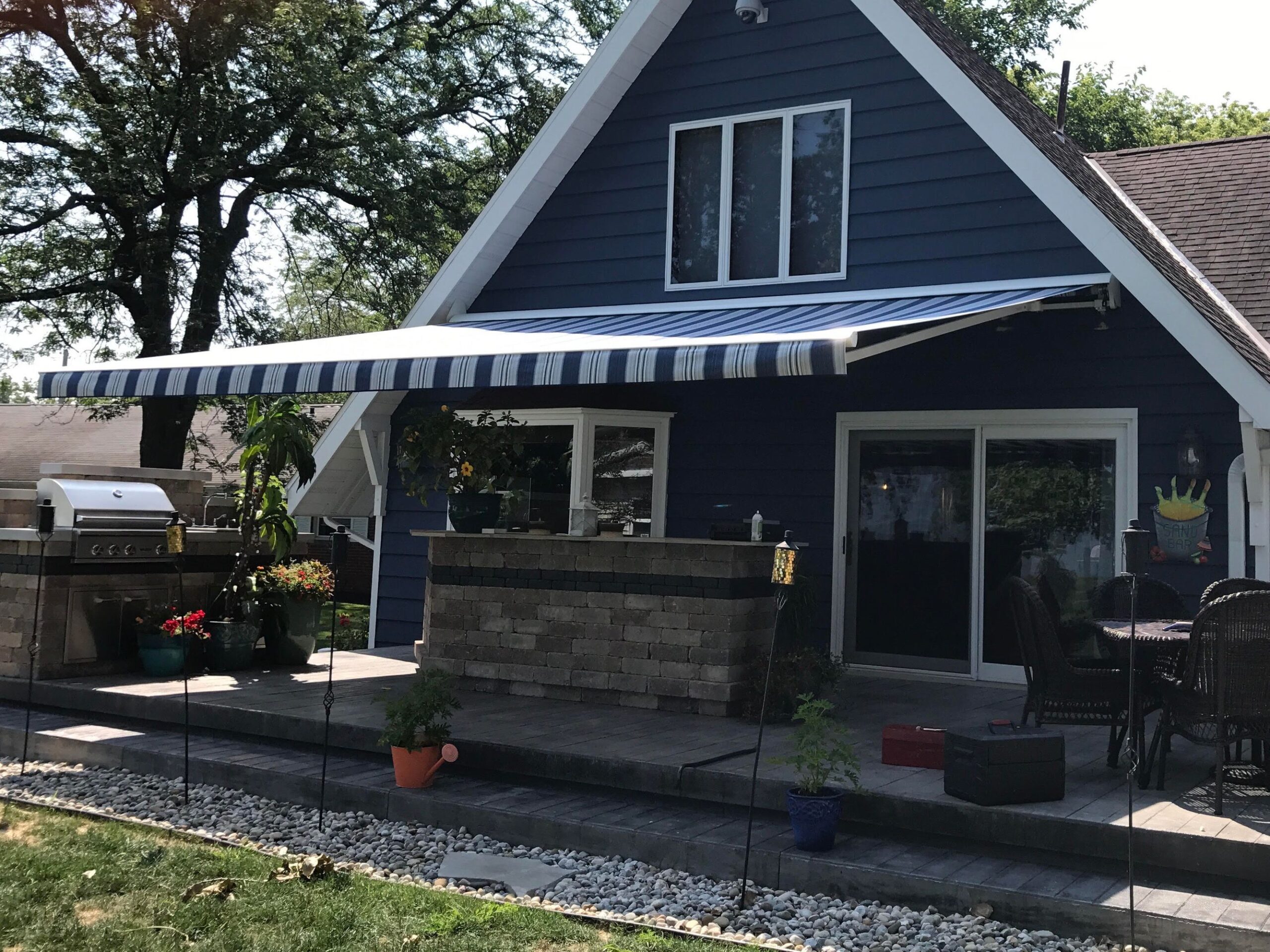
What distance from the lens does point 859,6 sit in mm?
9328

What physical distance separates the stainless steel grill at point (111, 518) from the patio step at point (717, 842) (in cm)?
179

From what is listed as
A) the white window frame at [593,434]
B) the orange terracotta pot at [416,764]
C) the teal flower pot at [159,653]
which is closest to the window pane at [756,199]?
the white window frame at [593,434]

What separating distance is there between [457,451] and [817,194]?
372cm

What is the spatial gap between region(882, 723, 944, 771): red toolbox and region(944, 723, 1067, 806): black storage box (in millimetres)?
607

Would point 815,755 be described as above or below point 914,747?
above

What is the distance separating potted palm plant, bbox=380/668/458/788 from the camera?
20.6ft

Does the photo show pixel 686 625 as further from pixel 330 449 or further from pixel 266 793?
pixel 330 449

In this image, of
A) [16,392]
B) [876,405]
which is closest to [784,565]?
[876,405]

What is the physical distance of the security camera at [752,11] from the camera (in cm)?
975

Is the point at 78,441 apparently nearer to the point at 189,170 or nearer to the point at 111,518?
the point at 189,170

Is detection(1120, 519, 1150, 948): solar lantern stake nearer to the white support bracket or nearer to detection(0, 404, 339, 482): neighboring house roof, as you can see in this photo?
the white support bracket

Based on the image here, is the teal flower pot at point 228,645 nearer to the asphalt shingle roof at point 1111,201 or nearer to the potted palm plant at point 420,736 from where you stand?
the potted palm plant at point 420,736

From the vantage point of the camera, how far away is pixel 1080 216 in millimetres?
8211

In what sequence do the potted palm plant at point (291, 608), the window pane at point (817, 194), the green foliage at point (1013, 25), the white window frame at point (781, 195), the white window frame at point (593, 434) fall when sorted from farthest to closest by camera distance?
the green foliage at point (1013, 25) < the white window frame at point (593, 434) < the potted palm plant at point (291, 608) < the window pane at point (817, 194) < the white window frame at point (781, 195)
